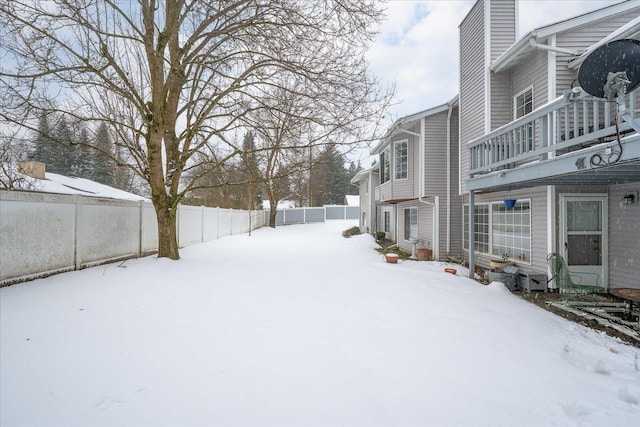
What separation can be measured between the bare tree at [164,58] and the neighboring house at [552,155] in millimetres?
3264

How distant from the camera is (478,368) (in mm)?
2951

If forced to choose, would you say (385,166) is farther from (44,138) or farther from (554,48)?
(44,138)

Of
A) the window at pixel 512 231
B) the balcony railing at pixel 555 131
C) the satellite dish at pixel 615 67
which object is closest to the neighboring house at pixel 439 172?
the window at pixel 512 231

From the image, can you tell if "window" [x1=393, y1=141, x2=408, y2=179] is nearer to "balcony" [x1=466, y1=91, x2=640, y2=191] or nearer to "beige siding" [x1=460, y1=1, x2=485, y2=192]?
"beige siding" [x1=460, y1=1, x2=485, y2=192]

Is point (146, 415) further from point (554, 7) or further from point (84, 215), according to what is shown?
point (554, 7)

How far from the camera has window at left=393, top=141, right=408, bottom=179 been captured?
12008 mm

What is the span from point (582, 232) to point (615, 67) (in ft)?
14.7

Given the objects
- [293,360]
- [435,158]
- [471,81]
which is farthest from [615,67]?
[435,158]

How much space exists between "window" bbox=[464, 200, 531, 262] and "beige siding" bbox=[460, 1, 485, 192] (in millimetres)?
1126

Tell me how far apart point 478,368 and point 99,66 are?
30.2 ft

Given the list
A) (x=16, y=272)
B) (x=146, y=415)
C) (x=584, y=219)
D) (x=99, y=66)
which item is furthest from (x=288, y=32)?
(x=584, y=219)

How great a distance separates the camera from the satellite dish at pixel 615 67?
10.9ft

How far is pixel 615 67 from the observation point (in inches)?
135

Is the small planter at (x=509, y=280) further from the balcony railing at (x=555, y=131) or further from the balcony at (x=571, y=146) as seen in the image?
the balcony railing at (x=555, y=131)
